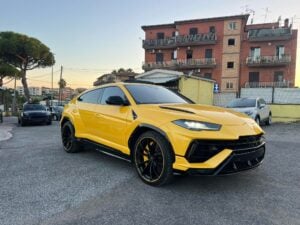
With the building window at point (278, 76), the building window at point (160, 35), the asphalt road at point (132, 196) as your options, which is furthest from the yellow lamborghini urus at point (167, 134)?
the building window at point (160, 35)

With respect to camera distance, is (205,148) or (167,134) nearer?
(205,148)

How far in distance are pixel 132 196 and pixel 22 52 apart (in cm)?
3409

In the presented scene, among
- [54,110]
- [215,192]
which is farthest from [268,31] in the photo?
[215,192]

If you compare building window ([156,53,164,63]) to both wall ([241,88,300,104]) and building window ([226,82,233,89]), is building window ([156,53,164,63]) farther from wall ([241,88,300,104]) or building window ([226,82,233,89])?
wall ([241,88,300,104])

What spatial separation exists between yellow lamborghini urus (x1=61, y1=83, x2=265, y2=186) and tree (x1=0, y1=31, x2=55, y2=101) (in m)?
31.5

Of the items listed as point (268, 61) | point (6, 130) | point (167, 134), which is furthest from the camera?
point (268, 61)

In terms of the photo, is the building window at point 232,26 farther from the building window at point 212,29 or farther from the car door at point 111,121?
the car door at point 111,121

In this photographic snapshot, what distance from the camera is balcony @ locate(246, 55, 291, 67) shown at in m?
31.2

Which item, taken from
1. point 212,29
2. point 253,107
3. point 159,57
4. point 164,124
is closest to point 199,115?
point 164,124

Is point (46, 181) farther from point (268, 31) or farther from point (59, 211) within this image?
point (268, 31)

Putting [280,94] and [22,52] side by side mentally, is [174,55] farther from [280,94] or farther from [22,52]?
[280,94]

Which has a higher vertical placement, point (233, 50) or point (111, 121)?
point (233, 50)

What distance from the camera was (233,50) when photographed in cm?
3316

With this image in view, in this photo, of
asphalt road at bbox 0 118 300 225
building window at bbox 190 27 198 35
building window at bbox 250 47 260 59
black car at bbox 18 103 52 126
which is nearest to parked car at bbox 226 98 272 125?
asphalt road at bbox 0 118 300 225
